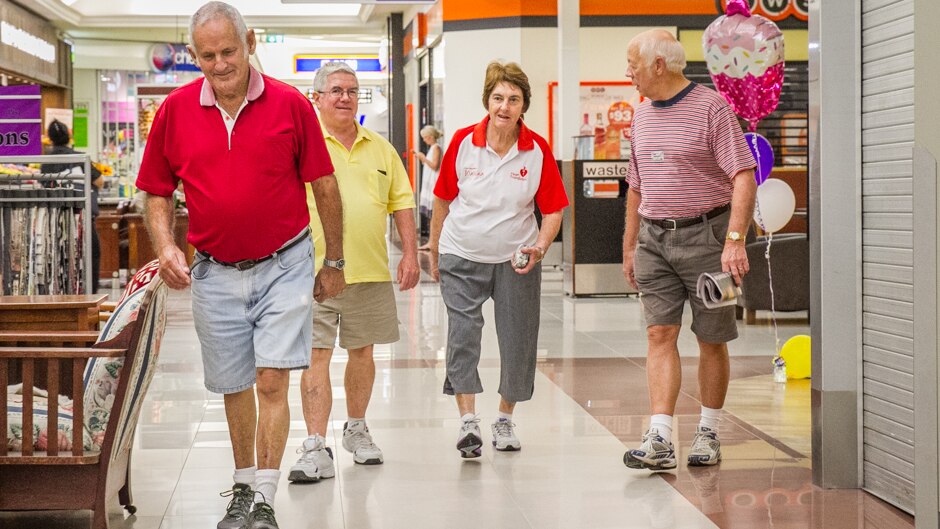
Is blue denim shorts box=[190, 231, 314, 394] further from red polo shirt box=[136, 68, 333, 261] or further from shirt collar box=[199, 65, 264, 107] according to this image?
shirt collar box=[199, 65, 264, 107]

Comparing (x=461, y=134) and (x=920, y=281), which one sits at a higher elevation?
(x=461, y=134)

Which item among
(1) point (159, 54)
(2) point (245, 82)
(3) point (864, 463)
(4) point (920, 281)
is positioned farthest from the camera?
(1) point (159, 54)

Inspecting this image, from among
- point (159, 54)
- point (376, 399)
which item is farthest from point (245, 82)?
point (159, 54)

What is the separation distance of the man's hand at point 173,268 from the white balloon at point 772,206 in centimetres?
489

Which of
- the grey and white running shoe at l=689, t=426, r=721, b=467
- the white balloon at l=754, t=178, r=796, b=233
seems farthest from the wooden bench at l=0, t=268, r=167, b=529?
the white balloon at l=754, t=178, r=796, b=233

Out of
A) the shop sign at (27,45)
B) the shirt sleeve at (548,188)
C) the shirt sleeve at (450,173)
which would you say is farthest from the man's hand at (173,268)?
the shop sign at (27,45)

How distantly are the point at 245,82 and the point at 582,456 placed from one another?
212cm

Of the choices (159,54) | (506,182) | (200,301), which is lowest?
(200,301)

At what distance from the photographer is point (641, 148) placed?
4.50 meters

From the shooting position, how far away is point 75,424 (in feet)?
11.2

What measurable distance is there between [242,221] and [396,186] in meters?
1.16

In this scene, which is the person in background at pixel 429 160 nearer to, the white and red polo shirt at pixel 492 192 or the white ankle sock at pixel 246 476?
the white and red polo shirt at pixel 492 192

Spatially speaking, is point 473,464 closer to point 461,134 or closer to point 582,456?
point 582,456

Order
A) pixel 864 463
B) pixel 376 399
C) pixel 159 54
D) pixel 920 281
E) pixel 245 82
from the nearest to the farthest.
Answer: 1. pixel 920 281
2. pixel 245 82
3. pixel 864 463
4. pixel 376 399
5. pixel 159 54
